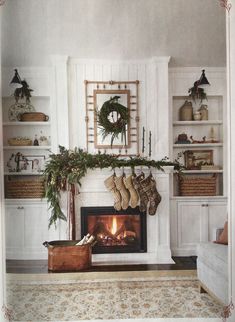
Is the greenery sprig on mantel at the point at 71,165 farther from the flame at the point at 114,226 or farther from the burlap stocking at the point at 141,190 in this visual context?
the flame at the point at 114,226

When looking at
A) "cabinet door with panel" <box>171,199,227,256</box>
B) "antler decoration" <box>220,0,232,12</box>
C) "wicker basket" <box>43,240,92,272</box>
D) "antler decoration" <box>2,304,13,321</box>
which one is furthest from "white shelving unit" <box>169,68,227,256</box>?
"antler decoration" <box>2,304,13,321</box>

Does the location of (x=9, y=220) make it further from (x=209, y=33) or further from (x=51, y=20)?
(x=209, y=33)

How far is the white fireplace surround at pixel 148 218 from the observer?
54.3 inches

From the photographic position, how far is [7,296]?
1.31m

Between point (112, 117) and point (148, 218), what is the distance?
0.55 m

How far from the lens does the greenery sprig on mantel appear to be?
1.32 metres

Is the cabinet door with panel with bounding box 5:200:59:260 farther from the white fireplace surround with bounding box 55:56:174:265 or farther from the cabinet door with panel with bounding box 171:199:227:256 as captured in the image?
the cabinet door with panel with bounding box 171:199:227:256

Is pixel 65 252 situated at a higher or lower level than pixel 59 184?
lower

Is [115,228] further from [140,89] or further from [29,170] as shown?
[140,89]

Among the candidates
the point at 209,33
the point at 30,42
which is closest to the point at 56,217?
the point at 30,42

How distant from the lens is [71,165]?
1.34 metres

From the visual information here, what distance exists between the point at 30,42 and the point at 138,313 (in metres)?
1.39

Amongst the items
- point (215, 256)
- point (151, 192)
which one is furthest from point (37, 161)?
point (215, 256)

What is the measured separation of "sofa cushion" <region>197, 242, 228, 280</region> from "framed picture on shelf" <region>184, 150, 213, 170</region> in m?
0.39
